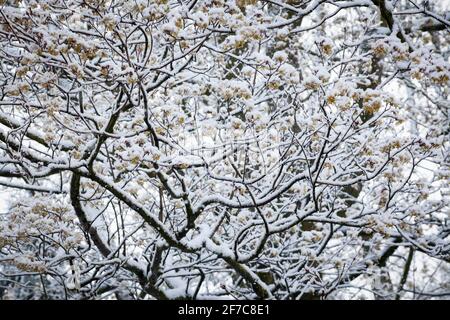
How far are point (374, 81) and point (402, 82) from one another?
101 cm

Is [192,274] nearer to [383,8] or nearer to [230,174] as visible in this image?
[230,174]

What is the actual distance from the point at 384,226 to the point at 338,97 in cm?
147

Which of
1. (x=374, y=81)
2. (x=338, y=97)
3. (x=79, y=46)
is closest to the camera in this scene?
(x=79, y=46)

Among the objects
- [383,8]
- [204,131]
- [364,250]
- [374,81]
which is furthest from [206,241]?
[374,81]

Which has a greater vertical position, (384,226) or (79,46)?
(79,46)

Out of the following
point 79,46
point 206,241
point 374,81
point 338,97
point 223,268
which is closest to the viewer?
point 79,46

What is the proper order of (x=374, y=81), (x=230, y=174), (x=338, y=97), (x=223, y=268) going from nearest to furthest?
(x=338, y=97) < (x=230, y=174) < (x=223, y=268) < (x=374, y=81)

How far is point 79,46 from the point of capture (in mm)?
3387

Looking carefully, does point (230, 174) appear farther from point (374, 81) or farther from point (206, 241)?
point (374, 81)

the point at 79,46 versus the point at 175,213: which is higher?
the point at 79,46

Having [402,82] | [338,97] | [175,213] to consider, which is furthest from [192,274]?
[402,82]

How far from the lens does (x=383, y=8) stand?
4922 millimetres
